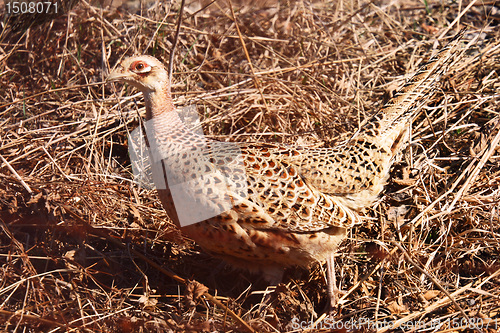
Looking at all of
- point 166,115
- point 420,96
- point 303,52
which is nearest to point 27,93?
point 166,115

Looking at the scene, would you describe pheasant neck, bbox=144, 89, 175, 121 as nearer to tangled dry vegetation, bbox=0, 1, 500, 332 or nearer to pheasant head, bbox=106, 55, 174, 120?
pheasant head, bbox=106, 55, 174, 120

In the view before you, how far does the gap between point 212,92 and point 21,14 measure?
2.09 meters

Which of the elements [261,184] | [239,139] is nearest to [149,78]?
[261,184]

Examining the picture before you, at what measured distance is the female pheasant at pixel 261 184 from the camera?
10.8 ft

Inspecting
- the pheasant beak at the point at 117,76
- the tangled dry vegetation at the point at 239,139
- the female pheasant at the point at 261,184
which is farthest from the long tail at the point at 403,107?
the pheasant beak at the point at 117,76

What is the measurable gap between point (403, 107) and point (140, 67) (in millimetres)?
1968

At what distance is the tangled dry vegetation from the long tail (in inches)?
25.6

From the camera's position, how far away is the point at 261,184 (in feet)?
11.2

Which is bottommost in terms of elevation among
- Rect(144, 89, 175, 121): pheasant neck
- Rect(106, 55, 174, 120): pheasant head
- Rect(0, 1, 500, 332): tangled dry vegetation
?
Rect(0, 1, 500, 332): tangled dry vegetation

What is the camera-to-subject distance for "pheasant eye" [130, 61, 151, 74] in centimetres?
343

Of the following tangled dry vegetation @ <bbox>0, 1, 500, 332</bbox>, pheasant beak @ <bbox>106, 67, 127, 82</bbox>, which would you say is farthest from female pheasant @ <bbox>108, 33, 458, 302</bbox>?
tangled dry vegetation @ <bbox>0, 1, 500, 332</bbox>

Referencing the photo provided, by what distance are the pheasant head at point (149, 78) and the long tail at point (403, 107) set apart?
57.7 inches

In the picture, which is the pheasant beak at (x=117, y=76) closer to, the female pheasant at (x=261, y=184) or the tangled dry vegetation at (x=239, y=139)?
the female pheasant at (x=261, y=184)

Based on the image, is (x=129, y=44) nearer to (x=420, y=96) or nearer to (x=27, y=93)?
(x=27, y=93)
